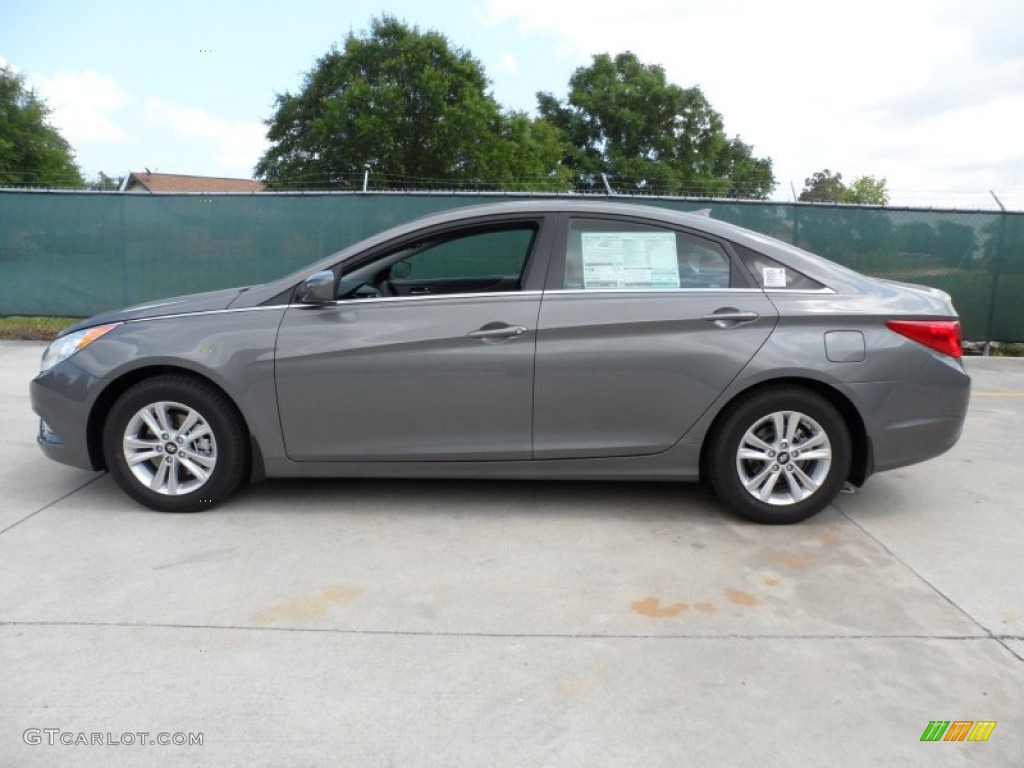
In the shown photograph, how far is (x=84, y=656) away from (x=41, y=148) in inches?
1975

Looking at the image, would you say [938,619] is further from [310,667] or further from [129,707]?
[129,707]

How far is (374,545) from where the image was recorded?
3967mm

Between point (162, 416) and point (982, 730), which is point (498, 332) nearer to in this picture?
point (162, 416)

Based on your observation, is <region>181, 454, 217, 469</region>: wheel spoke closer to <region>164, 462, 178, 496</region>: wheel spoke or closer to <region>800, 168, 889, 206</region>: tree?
<region>164, 462, 178, 496</region>: wheel spoke

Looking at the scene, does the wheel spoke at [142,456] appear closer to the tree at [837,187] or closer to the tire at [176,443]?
the tire at [176,443]

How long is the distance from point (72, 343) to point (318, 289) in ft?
4.41

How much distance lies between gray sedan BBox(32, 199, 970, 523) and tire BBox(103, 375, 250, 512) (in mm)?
10

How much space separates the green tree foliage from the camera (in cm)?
4100

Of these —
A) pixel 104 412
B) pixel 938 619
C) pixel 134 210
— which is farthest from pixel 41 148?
pixel 938 619

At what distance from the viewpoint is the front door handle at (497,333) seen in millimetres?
4180

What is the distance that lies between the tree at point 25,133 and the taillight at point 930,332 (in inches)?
1829

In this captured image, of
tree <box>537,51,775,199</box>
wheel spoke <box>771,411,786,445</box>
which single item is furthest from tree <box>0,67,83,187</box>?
wheel spoke <box>771,411,786,445</box>

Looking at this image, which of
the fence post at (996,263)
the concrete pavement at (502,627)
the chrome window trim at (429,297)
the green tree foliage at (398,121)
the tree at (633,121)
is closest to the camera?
the concrete pavement at (502,627)

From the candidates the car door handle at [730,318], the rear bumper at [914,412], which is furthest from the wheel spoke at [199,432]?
the rear bumper at [914,412]
